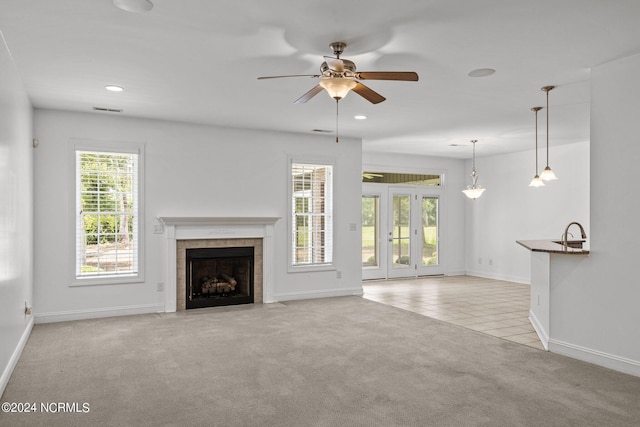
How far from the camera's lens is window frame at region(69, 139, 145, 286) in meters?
5.70

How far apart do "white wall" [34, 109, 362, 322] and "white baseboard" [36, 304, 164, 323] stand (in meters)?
0.01

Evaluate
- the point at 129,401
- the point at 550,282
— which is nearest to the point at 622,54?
the point at 550,282

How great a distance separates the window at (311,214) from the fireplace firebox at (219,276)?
777 millimetres

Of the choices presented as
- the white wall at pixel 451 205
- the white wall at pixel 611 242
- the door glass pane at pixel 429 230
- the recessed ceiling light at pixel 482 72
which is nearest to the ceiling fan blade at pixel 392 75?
the recessed ceiling light at pixel 482 72

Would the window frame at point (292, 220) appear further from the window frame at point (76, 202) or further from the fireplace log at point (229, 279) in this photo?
the window frame at point (76, 202)

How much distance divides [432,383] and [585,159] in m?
6.04

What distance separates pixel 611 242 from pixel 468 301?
3272 millimetres

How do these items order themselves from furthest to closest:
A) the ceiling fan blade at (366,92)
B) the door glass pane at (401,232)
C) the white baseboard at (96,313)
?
the door glass pane at (401,232) < the white baseboard at (96,313) < the ceiling fan blade at (366,92)

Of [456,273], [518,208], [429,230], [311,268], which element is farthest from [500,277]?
[311,268]

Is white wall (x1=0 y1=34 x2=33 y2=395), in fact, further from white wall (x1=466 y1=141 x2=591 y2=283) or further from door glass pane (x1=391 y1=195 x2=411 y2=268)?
white wall (x1=466 y1=141 x2=591 y2=283)

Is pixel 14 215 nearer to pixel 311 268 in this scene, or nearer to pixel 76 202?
pixel 76 202

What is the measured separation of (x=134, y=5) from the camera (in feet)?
9.51

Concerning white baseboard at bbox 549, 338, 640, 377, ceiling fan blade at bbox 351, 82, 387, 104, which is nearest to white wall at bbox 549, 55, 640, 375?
white baseboard at bbox 549, 338, 640, 377

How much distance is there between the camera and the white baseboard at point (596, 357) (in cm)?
375
